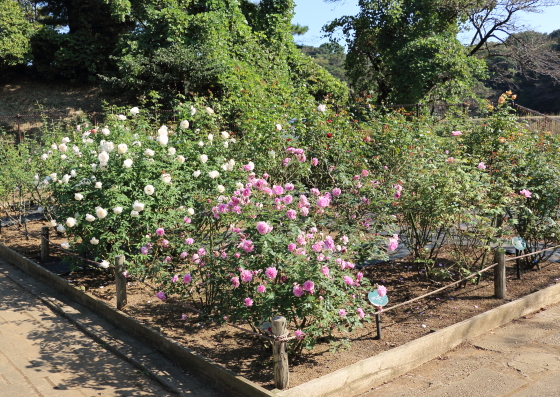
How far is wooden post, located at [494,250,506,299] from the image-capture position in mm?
5281

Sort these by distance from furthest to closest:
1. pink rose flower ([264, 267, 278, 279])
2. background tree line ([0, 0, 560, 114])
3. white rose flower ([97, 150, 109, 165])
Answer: background tree line ([0, 0, 560, 114]), white rose flower ([97, 150, 109, 165]), pink rose flower ([264, 267, 278, 279])

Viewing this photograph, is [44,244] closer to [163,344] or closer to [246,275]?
[163,344]

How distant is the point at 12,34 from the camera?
22.6 metres

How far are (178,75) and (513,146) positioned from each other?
12.8 meters

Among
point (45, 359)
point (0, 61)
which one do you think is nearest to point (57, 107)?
point (0, 61)

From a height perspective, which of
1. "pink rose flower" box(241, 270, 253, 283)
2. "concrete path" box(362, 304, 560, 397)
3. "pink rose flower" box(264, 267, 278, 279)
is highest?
"pink rose flower" box(264, 267, 278, 279)

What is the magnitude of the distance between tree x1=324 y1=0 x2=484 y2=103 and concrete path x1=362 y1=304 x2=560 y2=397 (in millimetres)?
15563

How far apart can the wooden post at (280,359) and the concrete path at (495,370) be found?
719 millimetres

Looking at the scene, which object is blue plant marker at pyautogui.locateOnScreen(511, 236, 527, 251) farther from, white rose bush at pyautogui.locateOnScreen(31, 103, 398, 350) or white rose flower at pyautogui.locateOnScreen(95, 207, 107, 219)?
white rose flower at pyautogui.locateOnScreen(95, 207, 107, 219)

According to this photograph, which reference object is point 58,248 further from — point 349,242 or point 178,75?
point 178,75

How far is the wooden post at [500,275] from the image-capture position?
17.3 feet

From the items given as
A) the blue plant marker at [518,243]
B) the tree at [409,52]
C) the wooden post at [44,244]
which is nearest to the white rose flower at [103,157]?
the wooden post at [44,244]

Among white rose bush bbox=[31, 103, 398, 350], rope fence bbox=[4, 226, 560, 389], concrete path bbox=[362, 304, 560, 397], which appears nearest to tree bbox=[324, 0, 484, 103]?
white rose bush bbox=[31, 103, 398, 350]

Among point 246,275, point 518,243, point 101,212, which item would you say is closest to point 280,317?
point 246,275
